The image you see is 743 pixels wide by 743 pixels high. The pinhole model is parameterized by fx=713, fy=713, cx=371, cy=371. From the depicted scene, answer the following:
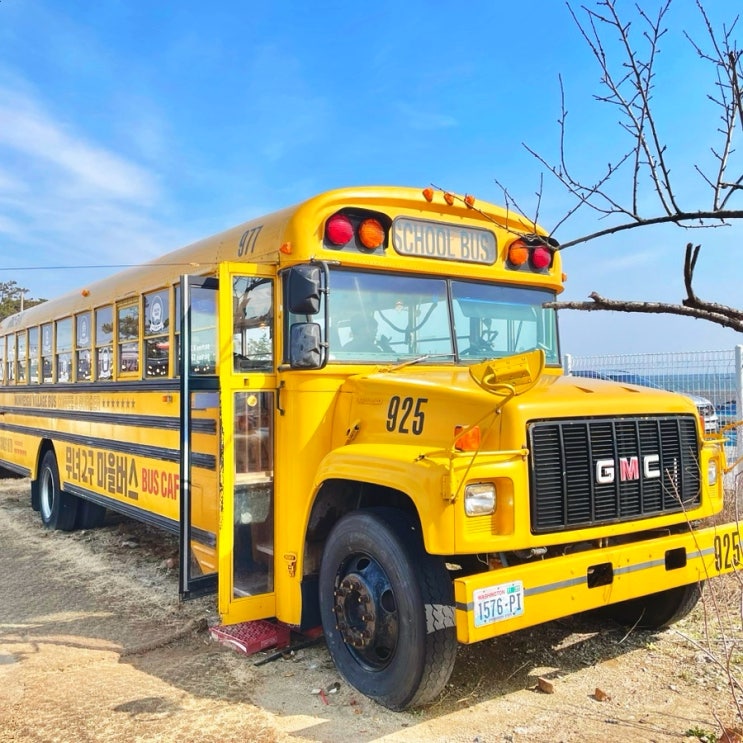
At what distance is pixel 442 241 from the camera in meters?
4.09

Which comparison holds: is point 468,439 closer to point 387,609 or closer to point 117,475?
point 387,609

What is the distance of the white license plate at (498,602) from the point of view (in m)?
2.75

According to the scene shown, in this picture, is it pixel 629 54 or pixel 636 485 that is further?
pixel 636 485

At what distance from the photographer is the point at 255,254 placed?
13.4 feet

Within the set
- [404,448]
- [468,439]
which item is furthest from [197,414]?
[468,439]

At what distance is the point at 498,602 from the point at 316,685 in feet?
3.99

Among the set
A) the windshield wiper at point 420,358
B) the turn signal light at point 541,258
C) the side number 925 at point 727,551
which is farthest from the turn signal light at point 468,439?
the turn signal light at point 541,258

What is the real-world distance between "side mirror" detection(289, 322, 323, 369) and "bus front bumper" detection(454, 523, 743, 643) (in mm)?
1338

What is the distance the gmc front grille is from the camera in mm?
3031

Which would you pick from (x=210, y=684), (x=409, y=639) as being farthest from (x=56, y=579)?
(x=409, y=639)

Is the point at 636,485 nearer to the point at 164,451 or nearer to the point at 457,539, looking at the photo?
the point at 457,539

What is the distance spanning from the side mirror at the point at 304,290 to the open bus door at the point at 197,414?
55cm

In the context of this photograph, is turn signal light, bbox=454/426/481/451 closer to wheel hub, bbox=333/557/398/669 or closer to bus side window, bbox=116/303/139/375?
wheel hub, bbox=333/557/398/669

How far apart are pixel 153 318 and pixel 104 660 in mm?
2299
